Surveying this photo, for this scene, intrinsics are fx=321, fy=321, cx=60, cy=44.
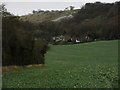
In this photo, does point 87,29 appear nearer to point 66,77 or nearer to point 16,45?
point 16,45

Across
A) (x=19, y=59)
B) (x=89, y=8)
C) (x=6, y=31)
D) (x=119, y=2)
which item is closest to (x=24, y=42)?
(x=19, y=59)

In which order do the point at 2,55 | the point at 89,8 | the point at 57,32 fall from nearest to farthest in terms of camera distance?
1. the point at 2,55
2. the point at 57,32
3. the point at 89,8

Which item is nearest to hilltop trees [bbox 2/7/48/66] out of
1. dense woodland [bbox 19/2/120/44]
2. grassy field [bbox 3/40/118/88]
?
grassy field [bbox 3/40/118/88]

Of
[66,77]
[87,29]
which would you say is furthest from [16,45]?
[87,29]

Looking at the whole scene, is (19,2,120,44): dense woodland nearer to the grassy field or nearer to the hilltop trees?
the hilltop trees

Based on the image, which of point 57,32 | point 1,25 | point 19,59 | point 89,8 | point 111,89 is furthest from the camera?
point 89,8

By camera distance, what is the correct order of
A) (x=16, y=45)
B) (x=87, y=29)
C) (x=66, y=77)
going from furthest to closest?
1. (x=87, y=29)
2. (x=16, y=45)
3. (x=66, y=77)

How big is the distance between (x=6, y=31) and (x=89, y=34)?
66.2 meters

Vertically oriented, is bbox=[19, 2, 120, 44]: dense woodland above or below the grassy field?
above

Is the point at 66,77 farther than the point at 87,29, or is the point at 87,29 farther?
the point at 87,29

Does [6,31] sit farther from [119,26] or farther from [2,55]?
[119,26]

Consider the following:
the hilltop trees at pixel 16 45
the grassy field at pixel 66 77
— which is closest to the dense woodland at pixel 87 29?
the hilltop trees at pixel 16 45

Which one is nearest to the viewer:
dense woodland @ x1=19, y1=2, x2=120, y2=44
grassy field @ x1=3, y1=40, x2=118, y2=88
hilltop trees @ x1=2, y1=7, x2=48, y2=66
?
grassy field @ x1=3, y1=40, x2=118, y2=88

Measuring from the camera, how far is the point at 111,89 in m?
11.9
